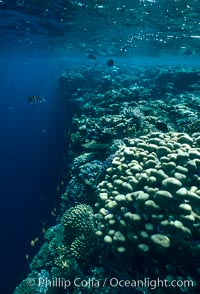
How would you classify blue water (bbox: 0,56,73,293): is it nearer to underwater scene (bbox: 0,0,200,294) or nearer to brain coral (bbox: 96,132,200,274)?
underwater scene (bbox: 0,0,200,294)

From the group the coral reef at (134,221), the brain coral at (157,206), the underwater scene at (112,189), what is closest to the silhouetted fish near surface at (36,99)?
the underwater scene at (112,189)

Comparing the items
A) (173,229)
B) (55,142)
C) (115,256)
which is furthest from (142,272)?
(55,142)

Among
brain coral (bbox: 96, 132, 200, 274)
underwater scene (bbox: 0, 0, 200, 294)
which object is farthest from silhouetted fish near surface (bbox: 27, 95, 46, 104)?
brain coral (bbox: 96, 132, 200, 274)

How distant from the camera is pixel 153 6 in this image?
56.4 feet

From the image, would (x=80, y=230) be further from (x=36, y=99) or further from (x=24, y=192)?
(x=24, y=192)

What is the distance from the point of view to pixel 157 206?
14.9 ft

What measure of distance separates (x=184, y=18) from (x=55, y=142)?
15056 millimetres

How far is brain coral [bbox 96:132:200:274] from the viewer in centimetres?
449

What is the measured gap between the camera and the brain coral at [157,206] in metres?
4.49

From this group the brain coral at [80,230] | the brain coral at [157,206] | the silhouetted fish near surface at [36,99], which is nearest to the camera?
the brain coral at [157,206]

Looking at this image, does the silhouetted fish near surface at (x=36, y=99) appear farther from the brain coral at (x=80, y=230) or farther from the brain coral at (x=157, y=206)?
the brain coral at (x=157, y=206)

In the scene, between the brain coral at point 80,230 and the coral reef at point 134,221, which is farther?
the brain coral at point 80,230

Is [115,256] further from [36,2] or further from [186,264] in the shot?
[36,2]

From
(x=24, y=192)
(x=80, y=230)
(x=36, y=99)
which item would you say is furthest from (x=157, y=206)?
(x=24, y=192)
